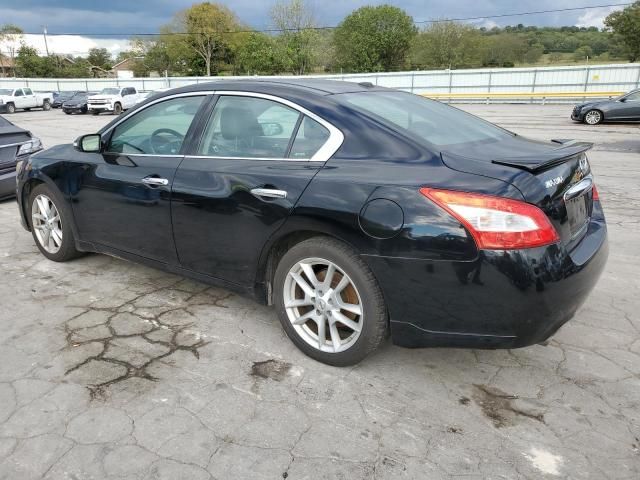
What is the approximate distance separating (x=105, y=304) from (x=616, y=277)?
403 centimetres

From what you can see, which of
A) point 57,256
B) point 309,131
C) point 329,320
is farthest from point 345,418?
point 57,256

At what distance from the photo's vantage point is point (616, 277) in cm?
427

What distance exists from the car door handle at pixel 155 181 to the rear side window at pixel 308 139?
0.98 m

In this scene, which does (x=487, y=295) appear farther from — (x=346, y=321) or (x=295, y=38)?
(x=295, y=38)

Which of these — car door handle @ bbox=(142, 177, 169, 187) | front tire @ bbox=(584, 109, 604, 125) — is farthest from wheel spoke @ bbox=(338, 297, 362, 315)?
front tire @ bbox=(584, 109, 604, 125)

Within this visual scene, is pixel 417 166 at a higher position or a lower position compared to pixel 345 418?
higher

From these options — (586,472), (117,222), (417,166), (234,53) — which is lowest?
(586,472)

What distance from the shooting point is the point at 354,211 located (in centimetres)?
261

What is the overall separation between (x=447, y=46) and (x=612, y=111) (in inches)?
2251

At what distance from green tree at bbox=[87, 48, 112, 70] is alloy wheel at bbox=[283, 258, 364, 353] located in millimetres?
100681

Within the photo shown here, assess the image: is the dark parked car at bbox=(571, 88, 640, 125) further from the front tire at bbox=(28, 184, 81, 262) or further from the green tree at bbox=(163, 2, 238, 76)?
the green tree at bbox=(163, 2, 238, 76)

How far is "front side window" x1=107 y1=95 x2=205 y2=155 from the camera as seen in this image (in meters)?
3.56

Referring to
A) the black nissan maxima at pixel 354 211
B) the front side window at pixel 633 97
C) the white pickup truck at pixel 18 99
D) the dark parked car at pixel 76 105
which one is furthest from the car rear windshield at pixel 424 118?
the white pickup truck at pixel 18 99

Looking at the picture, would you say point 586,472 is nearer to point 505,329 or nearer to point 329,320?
point 505,329
